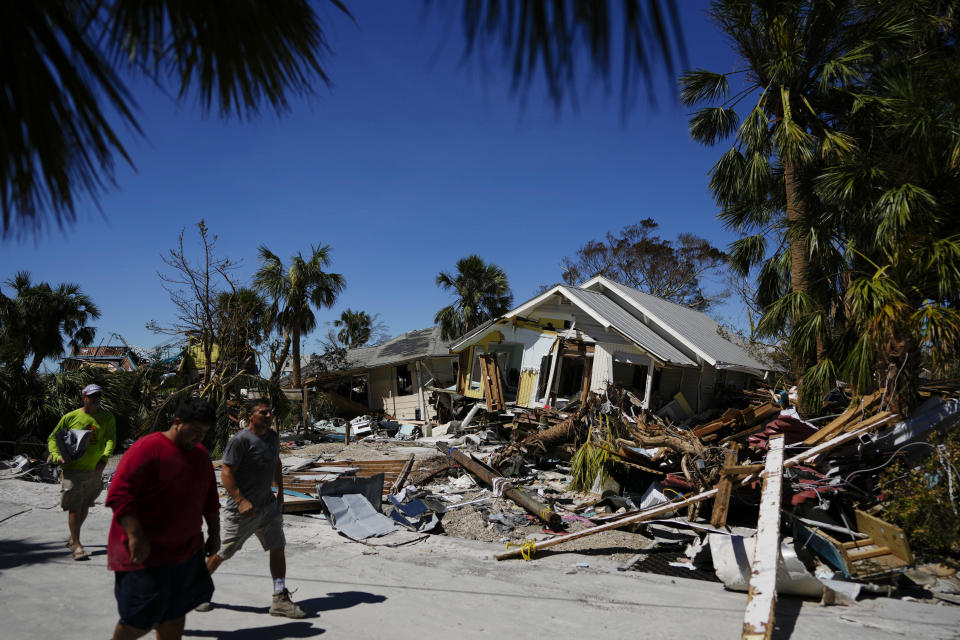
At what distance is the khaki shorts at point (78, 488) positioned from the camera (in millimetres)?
6227

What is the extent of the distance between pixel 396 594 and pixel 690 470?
17.6 ft

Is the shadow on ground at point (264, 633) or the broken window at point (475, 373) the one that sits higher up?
the broken window at point (475, 373)

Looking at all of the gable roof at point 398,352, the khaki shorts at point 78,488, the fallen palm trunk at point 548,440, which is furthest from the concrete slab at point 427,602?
the gable roof at point 398,352

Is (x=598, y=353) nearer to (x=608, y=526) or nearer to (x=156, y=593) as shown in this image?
(x=608, y=526)

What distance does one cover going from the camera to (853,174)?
9672mm

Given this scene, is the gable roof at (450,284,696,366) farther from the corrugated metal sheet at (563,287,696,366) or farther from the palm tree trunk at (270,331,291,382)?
the palm tree trunk at (270,331,291,382)

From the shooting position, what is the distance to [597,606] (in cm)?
548

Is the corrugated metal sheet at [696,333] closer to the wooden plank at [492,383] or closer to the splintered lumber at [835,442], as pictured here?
the wooden plank at [492,383]

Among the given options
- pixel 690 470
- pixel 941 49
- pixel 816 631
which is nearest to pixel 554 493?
pixel 690 470

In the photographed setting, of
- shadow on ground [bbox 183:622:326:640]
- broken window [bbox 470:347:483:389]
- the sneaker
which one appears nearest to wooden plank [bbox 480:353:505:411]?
broken window [bbox 470:347:483:389]

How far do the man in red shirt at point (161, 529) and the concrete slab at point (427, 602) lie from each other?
3.11ft

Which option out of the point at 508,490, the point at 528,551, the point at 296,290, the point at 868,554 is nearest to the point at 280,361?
the point at 296,290

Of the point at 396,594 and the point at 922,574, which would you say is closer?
the point at 396,594

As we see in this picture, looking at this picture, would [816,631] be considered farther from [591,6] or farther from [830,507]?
[591,6]
